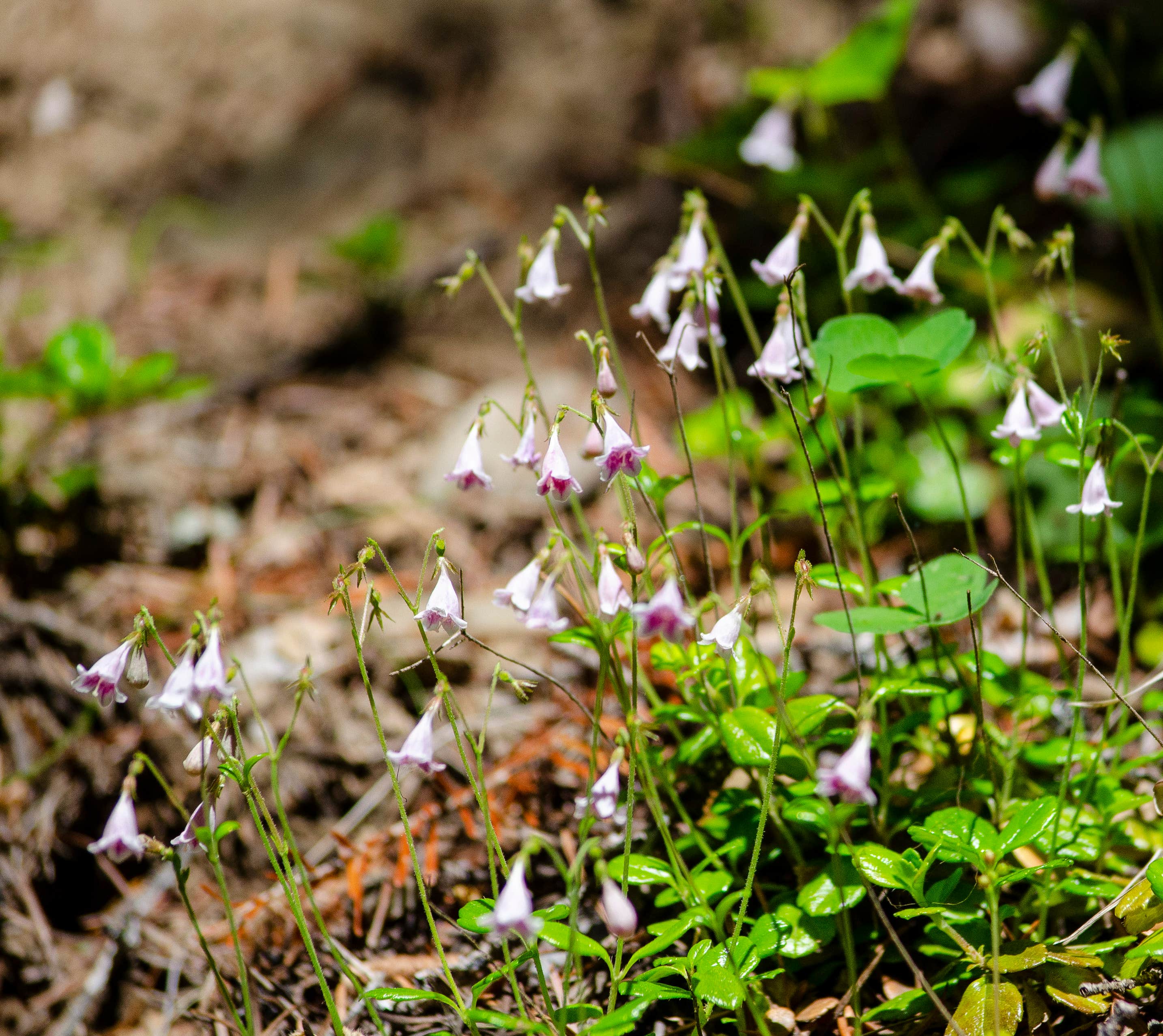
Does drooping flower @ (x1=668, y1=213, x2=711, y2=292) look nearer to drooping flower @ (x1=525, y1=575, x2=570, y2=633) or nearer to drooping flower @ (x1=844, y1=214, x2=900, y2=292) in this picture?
drooping flower @ (x1=844, y1=214, x2=900, y2=292)

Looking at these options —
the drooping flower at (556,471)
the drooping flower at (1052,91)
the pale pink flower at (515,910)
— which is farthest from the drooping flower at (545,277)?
the drooping flower at (1052,91)

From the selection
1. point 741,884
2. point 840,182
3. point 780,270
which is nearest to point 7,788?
point 741,884

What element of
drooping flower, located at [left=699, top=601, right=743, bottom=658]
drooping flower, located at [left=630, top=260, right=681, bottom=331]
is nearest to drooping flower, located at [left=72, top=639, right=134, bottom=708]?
drooping flower, located at [left=699, top=601, right=743, bottom=658]

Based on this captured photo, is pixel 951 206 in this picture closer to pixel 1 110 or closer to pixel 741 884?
pixel 741 884

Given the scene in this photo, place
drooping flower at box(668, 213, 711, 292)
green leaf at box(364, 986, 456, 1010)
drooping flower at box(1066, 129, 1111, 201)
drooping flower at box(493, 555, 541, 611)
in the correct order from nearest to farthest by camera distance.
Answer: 1. green leaf at box(364, 986, 456, 1010)
2. drooping flower at box(493, 555, 541, 611)
3. drooping flower at box(668, 213, 711, 292)
4. drooping flower at box(1066, 129, 1111, 201)

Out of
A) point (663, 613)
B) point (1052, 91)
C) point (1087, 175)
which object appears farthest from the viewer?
point (1052, 91)

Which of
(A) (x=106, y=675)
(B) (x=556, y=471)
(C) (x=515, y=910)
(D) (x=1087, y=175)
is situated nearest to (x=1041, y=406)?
(B) (x=556, y=471)

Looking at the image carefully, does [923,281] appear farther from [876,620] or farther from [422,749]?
[422,749]
